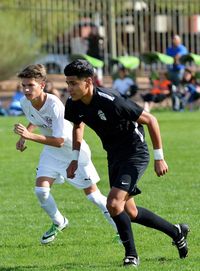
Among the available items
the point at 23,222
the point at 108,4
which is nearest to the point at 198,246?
the point at 23,222

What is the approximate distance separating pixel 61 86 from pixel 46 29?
3478 millimetres

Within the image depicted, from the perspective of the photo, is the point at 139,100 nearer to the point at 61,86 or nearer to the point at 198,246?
the point at 61,86

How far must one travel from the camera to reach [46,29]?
34.2 m

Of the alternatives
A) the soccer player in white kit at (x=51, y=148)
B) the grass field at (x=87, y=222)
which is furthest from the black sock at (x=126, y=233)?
the soccer player in white kit at (x=51, y=148)

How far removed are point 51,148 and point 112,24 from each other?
23.9 m

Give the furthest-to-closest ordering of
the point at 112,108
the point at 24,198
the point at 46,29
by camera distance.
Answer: the point at 46,29 → the point at 24,198 → the point at 112,108

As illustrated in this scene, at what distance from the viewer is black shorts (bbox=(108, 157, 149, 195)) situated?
814 cm

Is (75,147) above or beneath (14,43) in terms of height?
above

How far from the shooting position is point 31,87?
9133 mm

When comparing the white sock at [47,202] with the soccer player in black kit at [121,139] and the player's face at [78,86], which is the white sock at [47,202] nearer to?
the soccer player in black kit at [121,139]

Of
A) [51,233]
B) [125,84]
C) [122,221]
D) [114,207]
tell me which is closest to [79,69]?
[114,207]

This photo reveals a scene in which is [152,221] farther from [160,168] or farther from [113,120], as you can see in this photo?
[113,120]

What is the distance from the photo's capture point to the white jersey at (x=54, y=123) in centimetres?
934

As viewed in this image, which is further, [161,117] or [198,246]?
[161,117]
